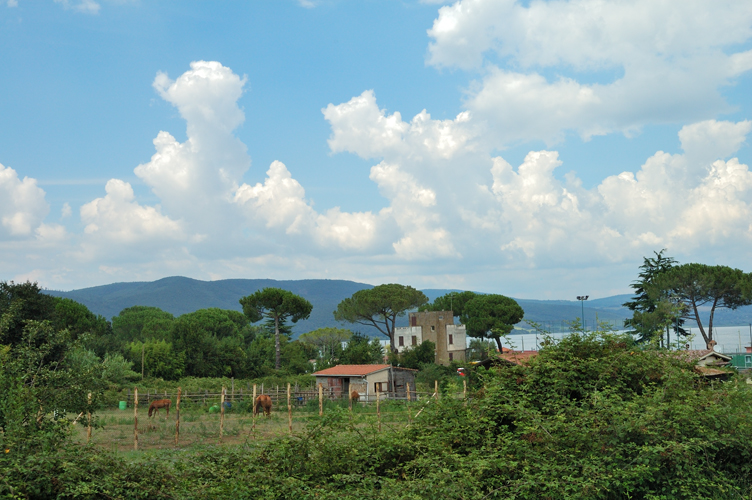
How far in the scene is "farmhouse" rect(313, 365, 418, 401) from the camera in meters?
39.6

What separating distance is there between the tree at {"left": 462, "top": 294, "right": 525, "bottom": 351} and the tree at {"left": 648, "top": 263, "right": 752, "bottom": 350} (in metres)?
19.0

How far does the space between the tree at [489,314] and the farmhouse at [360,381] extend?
29.1 metres

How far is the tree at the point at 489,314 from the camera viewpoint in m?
68.4

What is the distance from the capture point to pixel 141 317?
326ft

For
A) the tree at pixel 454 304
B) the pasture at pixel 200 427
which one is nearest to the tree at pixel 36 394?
the pasture at pixel 200 427

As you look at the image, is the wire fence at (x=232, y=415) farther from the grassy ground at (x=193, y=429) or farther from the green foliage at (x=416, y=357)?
the green foliage at (x=416, y=357)

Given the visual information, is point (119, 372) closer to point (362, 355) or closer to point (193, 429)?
point (193, 429)

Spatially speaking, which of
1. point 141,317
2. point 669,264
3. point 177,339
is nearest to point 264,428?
point 177,339

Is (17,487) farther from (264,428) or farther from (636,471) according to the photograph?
(264,428)

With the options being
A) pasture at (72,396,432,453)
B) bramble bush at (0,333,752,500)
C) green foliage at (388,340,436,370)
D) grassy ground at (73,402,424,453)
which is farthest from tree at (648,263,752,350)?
bramble bush at (0,333,752,500)

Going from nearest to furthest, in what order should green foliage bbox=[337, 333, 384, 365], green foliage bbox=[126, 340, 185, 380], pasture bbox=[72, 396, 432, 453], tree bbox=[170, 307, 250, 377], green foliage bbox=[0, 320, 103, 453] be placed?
green foliage bbox=[0, 320, 103, 453]
pasture bbox=[72, 396, 432, 453]
green foliage bbox=[126, 340, 185, 380]
tree bbox=[170, 307, 250, 377]
green foliage bbox=[337, 333, 384, 365]

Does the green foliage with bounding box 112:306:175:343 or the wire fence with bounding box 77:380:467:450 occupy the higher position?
the green foliage with bounding box 112:306:175:343

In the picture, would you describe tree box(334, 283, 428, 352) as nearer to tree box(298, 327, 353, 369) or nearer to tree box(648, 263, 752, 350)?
tree box(298, 327, 353, 369)

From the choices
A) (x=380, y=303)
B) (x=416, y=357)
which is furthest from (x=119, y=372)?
(x=380, y=303)
